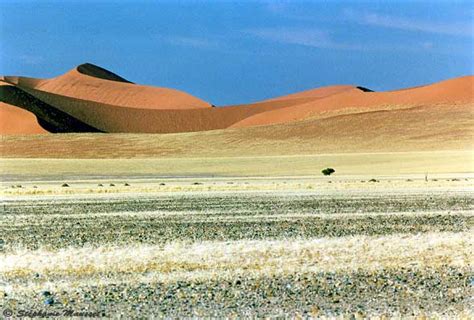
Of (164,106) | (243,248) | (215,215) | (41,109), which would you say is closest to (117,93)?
(164,106)

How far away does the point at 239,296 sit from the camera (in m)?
11.2

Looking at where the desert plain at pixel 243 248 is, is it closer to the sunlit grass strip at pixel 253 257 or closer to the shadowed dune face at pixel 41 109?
the sunlit grass strip at pixel 253 257

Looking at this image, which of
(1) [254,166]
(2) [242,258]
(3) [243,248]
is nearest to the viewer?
(2) [242,258]

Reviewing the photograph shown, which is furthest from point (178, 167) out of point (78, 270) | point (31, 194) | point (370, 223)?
point (78, 270)

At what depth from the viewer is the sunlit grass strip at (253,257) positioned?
538 inches

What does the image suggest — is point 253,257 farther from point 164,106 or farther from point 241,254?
point 164,106

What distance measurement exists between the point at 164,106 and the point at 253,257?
16238cm

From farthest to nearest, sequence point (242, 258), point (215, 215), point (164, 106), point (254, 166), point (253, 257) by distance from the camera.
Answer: point (164, 106)
point (254, 166)
point (215, 215)
point (253, 257)
point (242, 258)

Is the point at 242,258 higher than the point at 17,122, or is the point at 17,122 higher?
the point at 17,122

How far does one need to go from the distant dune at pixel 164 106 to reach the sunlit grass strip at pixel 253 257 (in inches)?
3211

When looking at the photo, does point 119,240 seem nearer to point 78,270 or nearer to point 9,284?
point 78,270

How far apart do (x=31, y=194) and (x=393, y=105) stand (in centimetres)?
8958

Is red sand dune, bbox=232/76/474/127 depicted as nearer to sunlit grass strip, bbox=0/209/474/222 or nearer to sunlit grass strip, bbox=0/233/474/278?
sunlit grass strip, bbox=0/209/474/222

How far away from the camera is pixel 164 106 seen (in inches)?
6939
